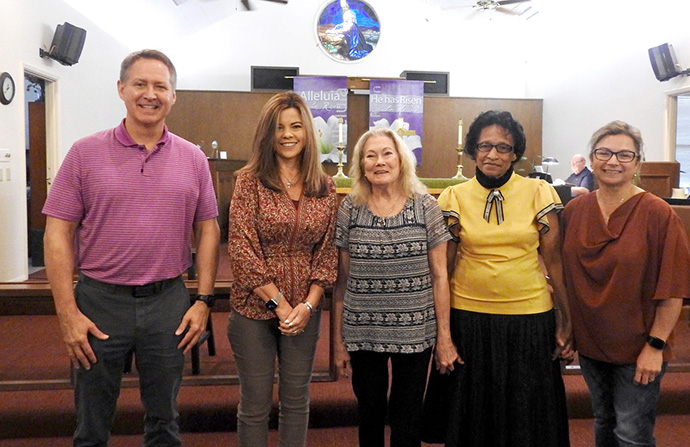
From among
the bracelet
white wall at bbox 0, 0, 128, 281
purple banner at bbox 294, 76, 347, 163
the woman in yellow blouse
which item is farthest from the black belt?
purple banner at bbox 294, 76, 347, 163

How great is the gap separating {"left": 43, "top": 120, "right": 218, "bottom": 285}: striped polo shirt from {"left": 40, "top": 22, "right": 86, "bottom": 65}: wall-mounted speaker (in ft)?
16.6

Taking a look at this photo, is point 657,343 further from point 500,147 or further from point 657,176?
point 657,176

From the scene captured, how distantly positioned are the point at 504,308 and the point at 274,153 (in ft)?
2.86

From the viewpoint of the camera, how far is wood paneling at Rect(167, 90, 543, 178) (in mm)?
9422

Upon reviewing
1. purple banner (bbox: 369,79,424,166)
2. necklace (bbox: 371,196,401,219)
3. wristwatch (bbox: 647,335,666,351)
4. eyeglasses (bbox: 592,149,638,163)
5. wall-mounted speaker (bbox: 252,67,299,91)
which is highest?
wall-mounted speaker (bbox: 252,67,299,91)

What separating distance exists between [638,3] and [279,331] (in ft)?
24.7

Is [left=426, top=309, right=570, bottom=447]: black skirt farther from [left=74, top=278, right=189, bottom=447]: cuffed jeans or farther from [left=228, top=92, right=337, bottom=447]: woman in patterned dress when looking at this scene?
[left=74, top=278, right=189, bottom=447]: cuffed jeans

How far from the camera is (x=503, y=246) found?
5.55 feet

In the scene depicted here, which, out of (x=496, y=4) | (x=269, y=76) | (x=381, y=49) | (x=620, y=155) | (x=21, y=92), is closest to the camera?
(x=620, y=155)

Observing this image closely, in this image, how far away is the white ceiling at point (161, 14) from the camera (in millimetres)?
7328

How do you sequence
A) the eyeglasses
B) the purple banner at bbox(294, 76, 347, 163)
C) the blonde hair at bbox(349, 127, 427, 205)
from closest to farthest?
the eyeglasses
the blonde hair at bbox(349, 127, 427, 205)
the purple banner at bbox(294, 76, 347, 163)

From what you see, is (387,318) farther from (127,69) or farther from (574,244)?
(127,69)

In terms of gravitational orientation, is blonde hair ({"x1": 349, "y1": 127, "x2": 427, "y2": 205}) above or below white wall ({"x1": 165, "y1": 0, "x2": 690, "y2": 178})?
below

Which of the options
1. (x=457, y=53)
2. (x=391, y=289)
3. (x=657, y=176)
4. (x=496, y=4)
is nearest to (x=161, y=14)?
(x=496, y=4)
